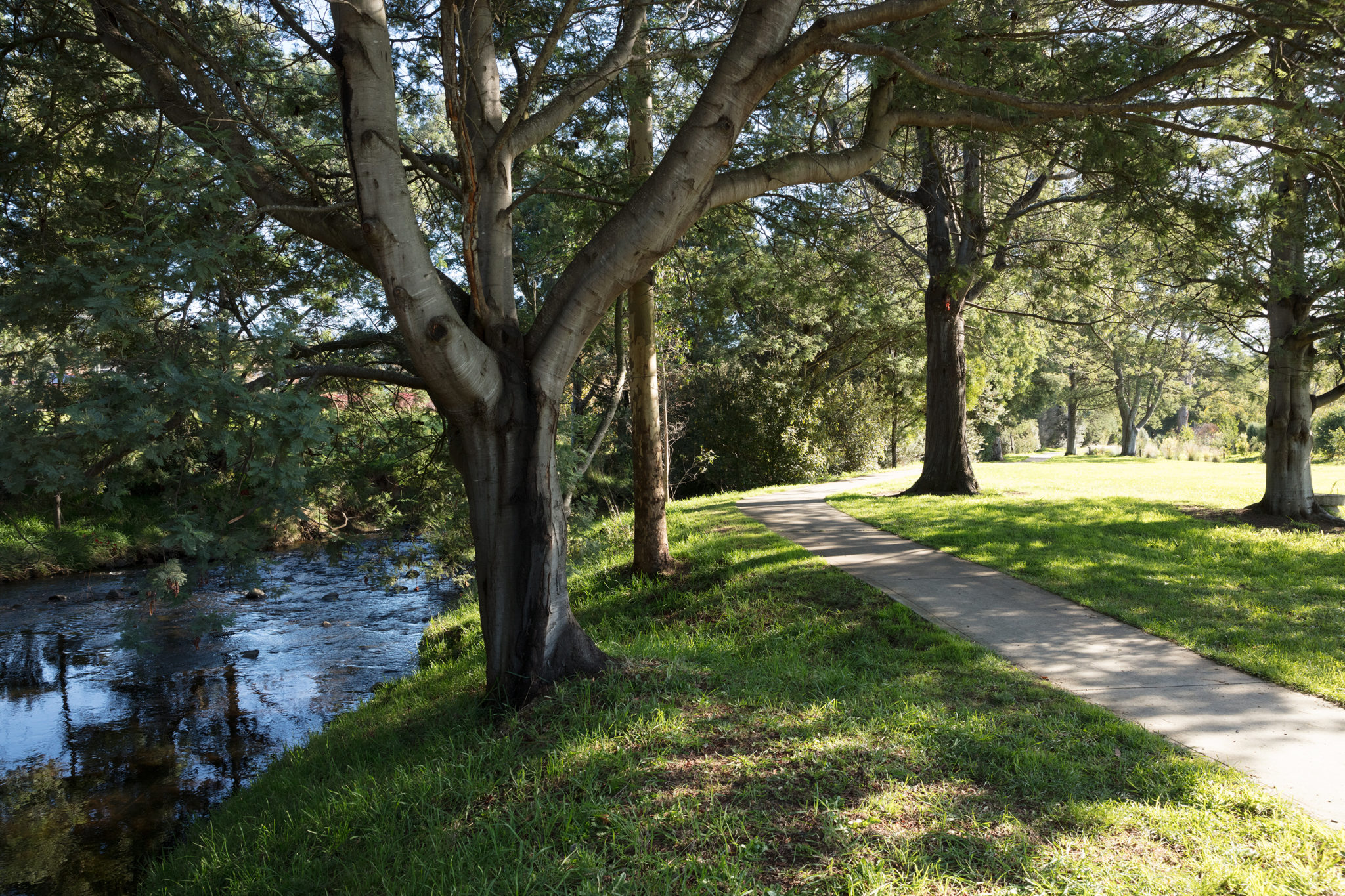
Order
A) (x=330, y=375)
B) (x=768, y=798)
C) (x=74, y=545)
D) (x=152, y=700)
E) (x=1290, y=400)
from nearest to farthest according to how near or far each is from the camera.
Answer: (x=768, y=798), (x=330, y=375), (x=152, y=700), (x=1290, y=400), (x=74, y=545)

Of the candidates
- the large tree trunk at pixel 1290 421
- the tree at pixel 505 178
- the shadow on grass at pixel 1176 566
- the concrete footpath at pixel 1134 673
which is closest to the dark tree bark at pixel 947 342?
the shadow on grass at pixel 1176 566

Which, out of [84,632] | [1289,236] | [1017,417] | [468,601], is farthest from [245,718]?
[1017,417]

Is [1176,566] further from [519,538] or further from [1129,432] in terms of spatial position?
[1129,432]

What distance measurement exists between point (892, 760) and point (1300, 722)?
263 cm

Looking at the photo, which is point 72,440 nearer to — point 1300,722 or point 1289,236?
point 1300,722

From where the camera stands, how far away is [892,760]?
4.21 metres

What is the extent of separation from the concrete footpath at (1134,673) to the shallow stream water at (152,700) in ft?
17.4

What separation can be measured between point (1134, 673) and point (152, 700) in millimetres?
10174

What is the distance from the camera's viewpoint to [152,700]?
363 inches

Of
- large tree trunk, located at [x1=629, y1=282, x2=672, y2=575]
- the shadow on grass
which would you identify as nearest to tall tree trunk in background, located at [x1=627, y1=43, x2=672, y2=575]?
large tree trunk, located at [x1=629, y1=282, x2=672, y2=575]

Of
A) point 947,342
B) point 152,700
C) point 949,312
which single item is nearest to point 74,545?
point 152,700

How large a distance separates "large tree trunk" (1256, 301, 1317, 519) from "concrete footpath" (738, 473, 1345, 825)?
553 centimetres

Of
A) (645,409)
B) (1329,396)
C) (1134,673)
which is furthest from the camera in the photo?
(1329,396)

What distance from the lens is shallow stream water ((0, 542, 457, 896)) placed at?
20.0ft
